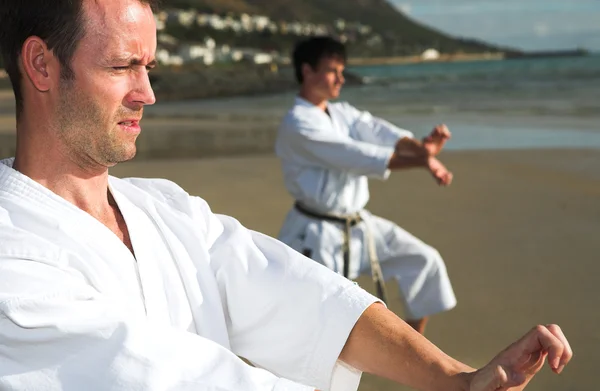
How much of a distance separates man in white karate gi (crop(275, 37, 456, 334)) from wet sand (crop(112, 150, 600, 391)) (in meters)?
0.45

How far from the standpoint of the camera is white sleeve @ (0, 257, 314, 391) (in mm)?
1510

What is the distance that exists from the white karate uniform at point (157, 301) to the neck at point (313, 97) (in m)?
2.90

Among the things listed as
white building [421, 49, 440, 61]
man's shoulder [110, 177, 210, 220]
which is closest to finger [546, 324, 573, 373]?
man's shoulder [110, 177, 210, 220]

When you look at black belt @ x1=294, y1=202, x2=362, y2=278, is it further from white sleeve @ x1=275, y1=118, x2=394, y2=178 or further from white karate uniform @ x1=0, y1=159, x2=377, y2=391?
white karate uniform @ x1=0, y1=159, x2=377, y2=391

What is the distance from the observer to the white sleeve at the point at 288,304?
188 centimetres

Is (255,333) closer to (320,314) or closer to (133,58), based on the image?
(320,314)

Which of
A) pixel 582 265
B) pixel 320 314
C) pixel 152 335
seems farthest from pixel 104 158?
pixel 582 265

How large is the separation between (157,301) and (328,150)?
2.87 metres

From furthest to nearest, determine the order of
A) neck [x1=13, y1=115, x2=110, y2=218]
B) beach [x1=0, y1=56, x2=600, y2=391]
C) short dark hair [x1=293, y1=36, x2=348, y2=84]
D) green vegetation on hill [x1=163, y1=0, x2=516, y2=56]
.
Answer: green vegetation on hill [x1=163, y1=0, x2=516, y2=56] < beach [x1=0, y1=56, x2=600, y2=391] < short dark hair [x1=293, y1=36, x2=348, y2=84] < neck [x1=13, y1=115, x2=110, y2=218]

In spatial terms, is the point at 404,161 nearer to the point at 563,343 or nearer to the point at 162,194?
the point at 162,194

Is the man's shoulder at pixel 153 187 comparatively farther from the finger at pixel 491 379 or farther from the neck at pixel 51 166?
the finger at pixel 491 379

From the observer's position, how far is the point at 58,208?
1.73 metres

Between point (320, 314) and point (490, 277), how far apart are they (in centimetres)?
460

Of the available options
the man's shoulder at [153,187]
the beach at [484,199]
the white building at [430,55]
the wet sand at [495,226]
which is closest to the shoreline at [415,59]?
the white building at [430,55]
